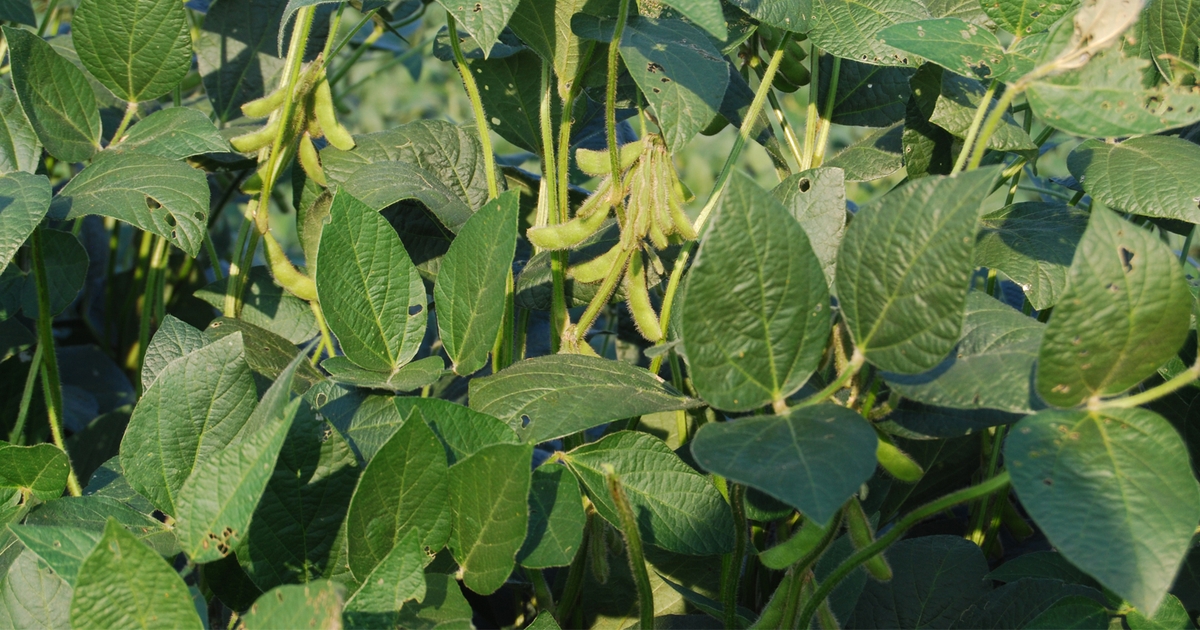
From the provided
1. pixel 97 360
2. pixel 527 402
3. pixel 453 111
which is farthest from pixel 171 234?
→ pixel 453 111

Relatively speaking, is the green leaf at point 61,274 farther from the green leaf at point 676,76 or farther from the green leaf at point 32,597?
the green leaf at point 676,76

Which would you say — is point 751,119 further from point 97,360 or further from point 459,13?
point 97,360

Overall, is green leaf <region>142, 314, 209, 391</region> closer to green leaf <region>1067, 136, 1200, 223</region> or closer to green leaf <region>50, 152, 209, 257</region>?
green leaf <region>50, 152, 209, 257</region>

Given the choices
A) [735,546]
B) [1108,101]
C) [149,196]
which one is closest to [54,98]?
[149,196]

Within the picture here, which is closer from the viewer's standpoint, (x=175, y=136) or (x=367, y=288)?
(x=367, y=288)

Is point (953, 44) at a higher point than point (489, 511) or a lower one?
higher

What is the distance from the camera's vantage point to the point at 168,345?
0.76 metres

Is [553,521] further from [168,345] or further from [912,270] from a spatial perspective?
[168,345]

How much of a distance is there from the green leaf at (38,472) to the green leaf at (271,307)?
32 cm

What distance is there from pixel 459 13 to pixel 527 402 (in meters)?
0.25

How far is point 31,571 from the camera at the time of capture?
1.94 ft

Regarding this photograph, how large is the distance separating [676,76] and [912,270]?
23cm

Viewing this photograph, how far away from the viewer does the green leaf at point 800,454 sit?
43 cm

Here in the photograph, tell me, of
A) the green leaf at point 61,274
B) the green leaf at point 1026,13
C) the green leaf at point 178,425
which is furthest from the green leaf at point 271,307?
the green leaf at point 1026,13
